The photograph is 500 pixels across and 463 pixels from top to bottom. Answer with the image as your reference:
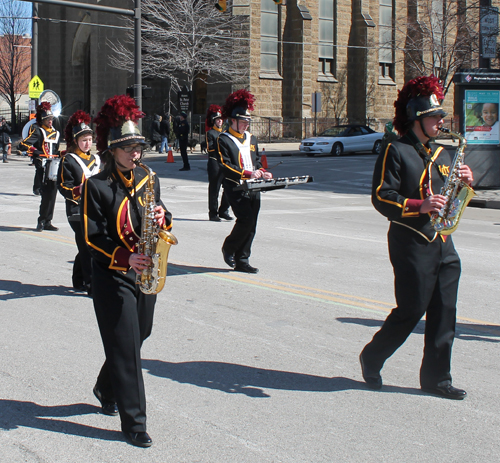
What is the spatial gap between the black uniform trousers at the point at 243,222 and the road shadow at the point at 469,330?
94.5 inches

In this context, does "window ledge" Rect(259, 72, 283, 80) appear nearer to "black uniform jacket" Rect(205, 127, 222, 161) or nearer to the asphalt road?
"black uniform jacket" Rect(205, 127, 222, 161)

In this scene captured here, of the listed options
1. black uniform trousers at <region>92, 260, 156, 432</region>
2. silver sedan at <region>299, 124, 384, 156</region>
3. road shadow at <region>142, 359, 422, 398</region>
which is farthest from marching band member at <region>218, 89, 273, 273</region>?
silver sedan at <region>299, 124, 384, 156</region>

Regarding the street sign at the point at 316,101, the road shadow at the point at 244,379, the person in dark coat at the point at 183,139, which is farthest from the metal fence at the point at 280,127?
the road shadow at the point at 244,379

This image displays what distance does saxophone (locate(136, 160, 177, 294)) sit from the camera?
4004 millimetres

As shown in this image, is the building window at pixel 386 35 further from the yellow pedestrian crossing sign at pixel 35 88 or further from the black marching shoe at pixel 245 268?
the black marching shoe at pixel 245 268

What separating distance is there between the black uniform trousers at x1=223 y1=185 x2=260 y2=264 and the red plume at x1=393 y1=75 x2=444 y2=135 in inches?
163

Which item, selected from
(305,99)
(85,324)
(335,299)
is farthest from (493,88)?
(305,99)

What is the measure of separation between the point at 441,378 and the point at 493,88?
1633 centimetres

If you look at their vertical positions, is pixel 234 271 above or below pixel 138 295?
below

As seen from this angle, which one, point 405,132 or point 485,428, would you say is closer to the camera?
point 485,428

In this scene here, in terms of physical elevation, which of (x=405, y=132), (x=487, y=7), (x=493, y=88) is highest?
(x=487, y=7)

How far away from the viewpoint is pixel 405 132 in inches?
194

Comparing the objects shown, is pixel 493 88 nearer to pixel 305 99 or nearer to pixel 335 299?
pixel 335 299

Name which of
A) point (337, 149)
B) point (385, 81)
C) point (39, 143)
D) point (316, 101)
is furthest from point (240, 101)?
point (385, 81)
